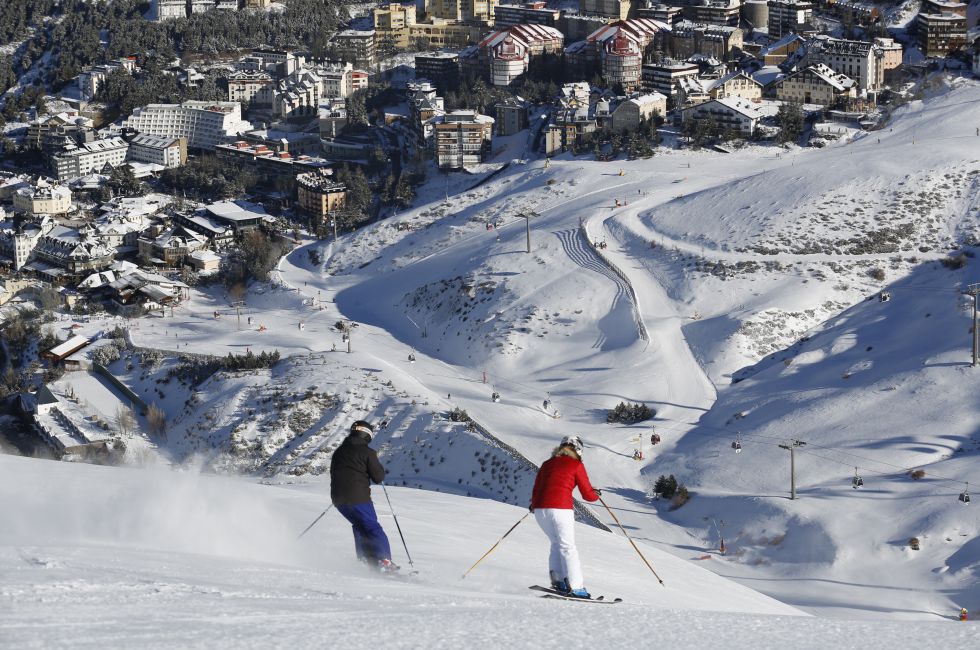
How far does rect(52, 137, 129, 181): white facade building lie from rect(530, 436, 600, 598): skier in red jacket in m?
57.1

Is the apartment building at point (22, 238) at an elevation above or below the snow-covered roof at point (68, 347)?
above

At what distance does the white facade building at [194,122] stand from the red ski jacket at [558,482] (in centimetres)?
5806

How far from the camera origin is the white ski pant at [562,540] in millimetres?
10203

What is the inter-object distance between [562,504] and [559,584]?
72 cm

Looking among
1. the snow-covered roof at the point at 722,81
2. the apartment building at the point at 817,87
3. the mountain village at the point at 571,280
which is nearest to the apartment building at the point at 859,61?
the mountain village at the point at 571,280

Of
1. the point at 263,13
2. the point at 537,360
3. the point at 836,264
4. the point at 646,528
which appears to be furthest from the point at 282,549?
the point at 263,13

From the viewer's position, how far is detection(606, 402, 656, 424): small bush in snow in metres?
31.2

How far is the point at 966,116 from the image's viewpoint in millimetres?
49625

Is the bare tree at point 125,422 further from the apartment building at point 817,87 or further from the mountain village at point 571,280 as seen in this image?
the apartment building at point 817,87

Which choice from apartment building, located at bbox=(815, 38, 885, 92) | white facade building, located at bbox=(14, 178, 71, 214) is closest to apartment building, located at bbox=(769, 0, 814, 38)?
apartment building, located at bbox=(815, 38, 885, 92)

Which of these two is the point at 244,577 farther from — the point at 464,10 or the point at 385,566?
the point at 464,10

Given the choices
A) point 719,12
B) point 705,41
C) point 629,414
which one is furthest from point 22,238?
point 719,12

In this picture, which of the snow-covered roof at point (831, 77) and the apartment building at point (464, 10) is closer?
the snow-covered roof at point (831, 77)

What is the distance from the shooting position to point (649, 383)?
33125mm
